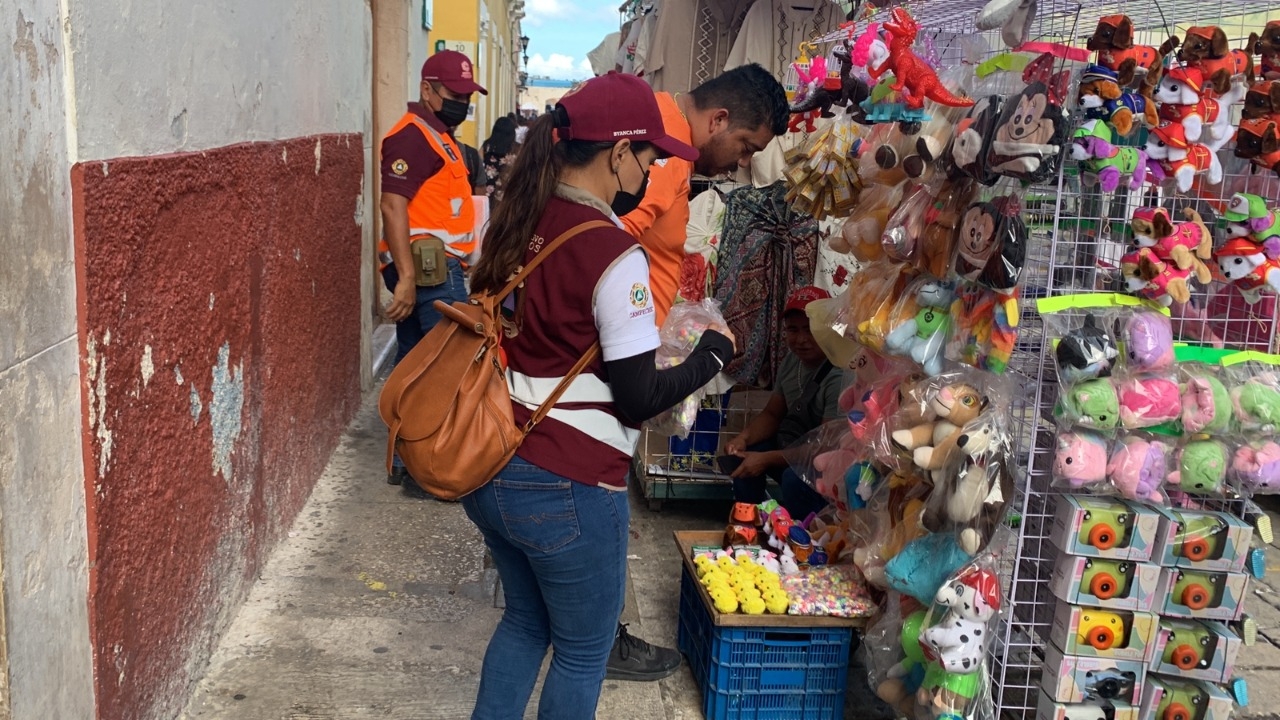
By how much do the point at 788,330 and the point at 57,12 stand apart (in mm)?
3021

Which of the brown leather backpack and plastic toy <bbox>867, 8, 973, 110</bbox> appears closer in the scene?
the brown leather backpack

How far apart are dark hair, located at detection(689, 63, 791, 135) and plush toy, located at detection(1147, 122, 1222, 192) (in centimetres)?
102

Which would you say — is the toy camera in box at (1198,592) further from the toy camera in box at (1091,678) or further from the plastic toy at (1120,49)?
the plastic toy at (1120,49)

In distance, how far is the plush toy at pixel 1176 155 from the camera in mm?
2506

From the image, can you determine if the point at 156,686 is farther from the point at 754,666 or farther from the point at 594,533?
the point at 754,666

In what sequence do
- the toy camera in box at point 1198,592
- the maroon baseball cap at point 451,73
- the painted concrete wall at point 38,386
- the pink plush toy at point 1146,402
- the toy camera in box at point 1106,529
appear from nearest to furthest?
the painted concrete wall at point 38,386
the pink plush toy at point 1146,402
the toy camera in box at point 1106,529
the toy camera in box at point 1198,592
the maroon baseball cap at point 451,73

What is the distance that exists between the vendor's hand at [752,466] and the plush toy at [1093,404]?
1901mm

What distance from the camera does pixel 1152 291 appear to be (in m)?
2.52

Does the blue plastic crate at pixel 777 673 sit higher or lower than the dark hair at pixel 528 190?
lower

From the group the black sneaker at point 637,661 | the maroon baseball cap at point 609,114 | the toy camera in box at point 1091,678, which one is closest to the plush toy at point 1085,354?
the toy camera in box at point 1091,678

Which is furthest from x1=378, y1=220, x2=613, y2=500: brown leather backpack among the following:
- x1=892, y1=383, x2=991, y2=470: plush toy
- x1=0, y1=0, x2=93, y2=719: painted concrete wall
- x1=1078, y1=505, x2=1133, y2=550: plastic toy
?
x1=1078, y1=505, x2=1133, y2=550: plastic toy

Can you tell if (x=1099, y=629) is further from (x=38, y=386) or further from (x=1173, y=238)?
(x=38, y=386)

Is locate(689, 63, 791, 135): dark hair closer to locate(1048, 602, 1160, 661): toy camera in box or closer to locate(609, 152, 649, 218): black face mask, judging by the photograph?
locate(609, 152, 649, 218): black face mask

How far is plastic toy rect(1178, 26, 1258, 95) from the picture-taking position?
2.49 metres
